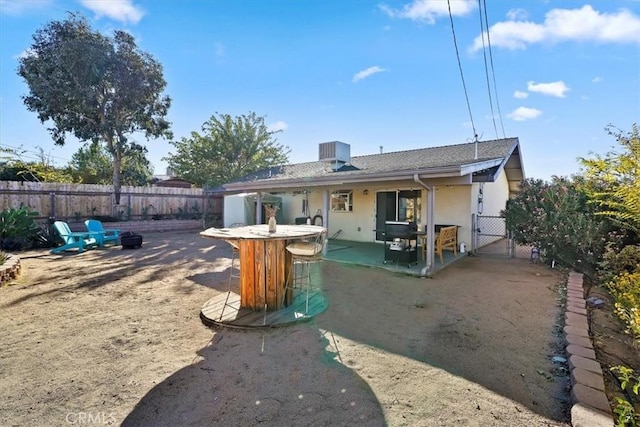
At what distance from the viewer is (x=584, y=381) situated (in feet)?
7.84

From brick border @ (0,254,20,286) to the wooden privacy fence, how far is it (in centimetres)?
669

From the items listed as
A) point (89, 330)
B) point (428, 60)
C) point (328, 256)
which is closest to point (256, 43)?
point (428, 60)

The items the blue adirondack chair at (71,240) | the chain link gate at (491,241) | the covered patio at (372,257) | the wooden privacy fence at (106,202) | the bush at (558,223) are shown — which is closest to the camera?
the bush at (558,223)

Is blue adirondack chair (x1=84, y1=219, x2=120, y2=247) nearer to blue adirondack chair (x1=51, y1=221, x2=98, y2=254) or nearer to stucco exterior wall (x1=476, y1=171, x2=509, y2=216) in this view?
blue adirondack chair (x1=51, y1=221, x2=98, y2=254)

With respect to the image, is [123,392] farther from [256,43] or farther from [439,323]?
[256,43]

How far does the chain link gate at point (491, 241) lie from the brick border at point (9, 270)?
35.0ft

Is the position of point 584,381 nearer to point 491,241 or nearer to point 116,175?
point 491,241

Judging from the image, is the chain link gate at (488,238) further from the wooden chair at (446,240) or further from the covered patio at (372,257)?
the wooden chair at (446,240)

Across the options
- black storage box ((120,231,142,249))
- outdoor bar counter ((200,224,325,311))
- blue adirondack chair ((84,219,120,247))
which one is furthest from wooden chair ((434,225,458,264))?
blue adirondack chair ((84,219,120,247))

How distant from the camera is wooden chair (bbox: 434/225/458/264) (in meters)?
7.49

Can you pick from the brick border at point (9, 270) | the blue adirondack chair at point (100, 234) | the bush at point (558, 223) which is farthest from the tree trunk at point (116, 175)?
the bush at point (558, 223)

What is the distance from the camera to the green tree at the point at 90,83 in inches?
514

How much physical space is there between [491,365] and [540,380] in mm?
370

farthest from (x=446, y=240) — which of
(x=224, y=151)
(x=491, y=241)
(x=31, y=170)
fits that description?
(x=31, y=170)
